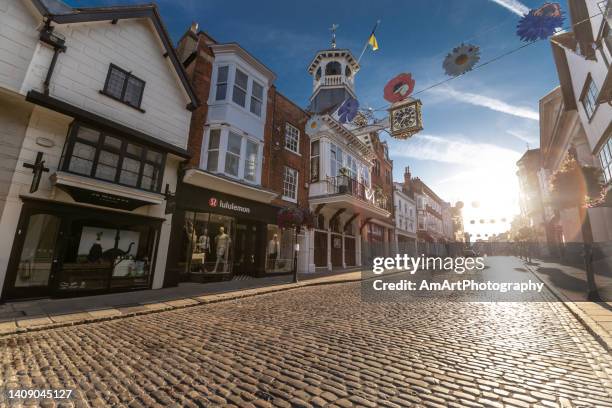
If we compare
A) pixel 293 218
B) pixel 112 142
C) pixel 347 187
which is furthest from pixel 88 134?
pixel 347 187

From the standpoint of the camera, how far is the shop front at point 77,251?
718cm

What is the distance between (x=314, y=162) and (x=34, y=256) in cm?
1450

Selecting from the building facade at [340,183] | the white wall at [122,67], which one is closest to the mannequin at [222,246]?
the white wall at [122,67]

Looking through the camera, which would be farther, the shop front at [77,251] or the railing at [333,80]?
the railing at [333,80]

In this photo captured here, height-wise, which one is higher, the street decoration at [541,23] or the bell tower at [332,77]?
the bell tower at [332,77]

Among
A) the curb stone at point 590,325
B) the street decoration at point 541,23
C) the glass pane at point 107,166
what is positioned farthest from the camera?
the glass pane at point 107,166

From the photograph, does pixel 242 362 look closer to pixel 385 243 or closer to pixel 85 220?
pixel 85 220

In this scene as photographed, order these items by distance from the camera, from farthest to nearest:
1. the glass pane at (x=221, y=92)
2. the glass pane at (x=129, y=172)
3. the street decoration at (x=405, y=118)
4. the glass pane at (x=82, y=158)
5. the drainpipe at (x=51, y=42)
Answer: the glass pane at (x=221, y=92) < the street decoration at (x=405, y=118) < the glass pane at (x=129, y=172) < the glass pane at (x=82, y=158) < the drainpipe at (x=51, y=42)

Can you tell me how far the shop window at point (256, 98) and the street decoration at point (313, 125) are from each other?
401 cm

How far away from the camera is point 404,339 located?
431 cm

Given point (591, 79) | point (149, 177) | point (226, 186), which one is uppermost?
point (591, 79)

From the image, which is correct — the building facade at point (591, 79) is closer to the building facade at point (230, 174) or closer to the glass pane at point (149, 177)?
the building facade at point (230, 174)

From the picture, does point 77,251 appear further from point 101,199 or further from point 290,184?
point 290,184

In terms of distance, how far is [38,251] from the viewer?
7.47 meters
